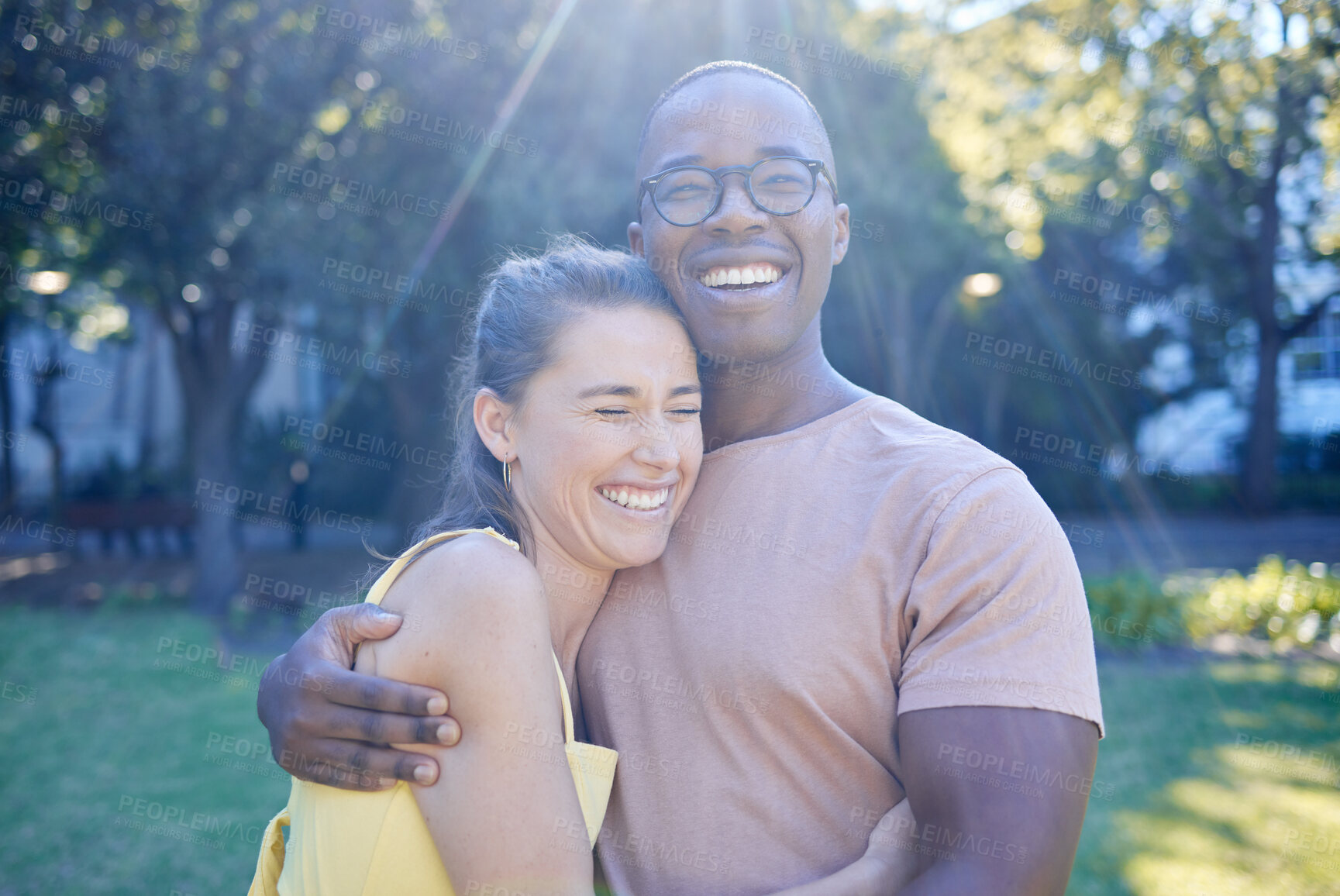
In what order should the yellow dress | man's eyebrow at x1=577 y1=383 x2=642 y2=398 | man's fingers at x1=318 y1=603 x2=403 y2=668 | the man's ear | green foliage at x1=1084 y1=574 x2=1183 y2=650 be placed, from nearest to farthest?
the yellow dress, man's fingers at x1=318 y1=603 x2=403 y2=668, man's eyebrow at x1=577 y1=383 x2=642 y2=398, the man's ear, green foliage at x1=1084 y1=574 x2=1183 y2=650

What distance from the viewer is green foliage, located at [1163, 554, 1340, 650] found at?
878 cm

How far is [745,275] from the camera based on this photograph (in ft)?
7.41

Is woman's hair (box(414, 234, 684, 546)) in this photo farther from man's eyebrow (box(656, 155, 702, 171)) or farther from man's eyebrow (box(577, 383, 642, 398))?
man's eyebrow (box(656, 155, 702, 171))

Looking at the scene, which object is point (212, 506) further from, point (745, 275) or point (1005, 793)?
point (1005, 793)

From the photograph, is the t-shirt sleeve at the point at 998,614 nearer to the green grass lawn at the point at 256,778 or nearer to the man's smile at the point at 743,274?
the man's smile at the point at 743,274

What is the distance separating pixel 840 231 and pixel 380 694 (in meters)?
1.68

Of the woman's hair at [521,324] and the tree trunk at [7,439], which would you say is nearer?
the woman's hair at [521,324]

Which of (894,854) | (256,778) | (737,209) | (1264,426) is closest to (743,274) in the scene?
(737,209)

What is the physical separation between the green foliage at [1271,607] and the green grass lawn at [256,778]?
733 mm

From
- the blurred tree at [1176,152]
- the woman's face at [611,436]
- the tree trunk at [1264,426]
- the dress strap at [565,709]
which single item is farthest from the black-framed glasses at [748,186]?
the tree trunk at [1264,426]

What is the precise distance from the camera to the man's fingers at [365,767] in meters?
1.73

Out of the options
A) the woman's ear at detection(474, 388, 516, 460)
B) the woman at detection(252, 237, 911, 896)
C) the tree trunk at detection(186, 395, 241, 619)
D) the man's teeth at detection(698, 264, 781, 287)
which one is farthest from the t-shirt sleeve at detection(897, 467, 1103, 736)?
the tree trunk at detection(186, 395, 241, 619)

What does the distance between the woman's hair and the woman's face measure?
41 mm

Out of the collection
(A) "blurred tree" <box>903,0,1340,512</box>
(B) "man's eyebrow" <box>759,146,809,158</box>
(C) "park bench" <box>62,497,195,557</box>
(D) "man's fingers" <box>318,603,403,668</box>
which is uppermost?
(A) "blurred tree" <box>903,0,1340,512</box>
